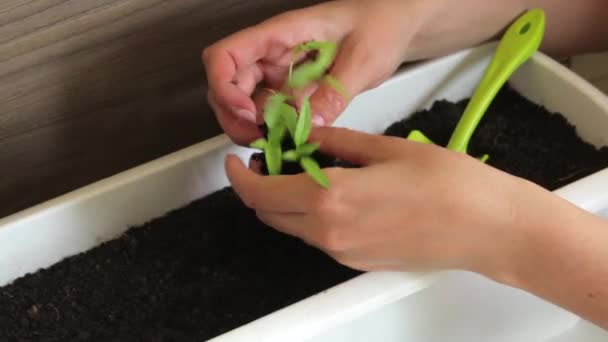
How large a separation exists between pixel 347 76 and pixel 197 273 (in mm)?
212

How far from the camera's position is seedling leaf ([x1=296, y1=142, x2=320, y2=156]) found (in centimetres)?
55

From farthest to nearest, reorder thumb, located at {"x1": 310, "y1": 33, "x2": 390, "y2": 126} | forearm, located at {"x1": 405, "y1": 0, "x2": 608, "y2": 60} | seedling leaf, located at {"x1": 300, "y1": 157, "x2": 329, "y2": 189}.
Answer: forearm, located at {"x1": 405, "y1": 0, "x2": 608, "y2": 60} < thumb, located at {"x1": 310, "y1": 33, "x2": 390, "y2": 126} < seedling leaf, located at {"x1": 300, "y1": 157, "x2": 329, "y2": 189}

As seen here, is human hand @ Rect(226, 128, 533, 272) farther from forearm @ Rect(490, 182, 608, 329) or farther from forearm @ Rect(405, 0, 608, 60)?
forearm @ Rect(405, 0, 608, 60)

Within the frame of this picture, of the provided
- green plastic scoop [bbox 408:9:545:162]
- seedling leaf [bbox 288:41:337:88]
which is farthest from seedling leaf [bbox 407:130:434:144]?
seedling leaf [bbox 288:41:337:88]

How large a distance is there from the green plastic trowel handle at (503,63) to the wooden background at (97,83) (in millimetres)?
209

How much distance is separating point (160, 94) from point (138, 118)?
0.11ft

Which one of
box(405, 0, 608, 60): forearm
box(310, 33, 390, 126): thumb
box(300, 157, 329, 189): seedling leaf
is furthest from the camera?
box(405, 0, 608, 60): forearm

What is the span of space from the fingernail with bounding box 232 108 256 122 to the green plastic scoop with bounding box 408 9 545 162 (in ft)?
0.57

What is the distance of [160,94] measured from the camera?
770mm

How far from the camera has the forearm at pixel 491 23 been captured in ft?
2.33

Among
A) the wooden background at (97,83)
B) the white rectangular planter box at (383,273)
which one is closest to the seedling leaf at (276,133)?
the white rectangular planter box at (383,273)

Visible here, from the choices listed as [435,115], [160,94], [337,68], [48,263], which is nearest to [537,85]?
[435,115]

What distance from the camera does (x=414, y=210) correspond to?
0.51 m

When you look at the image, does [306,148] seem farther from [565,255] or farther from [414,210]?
[565,255]
